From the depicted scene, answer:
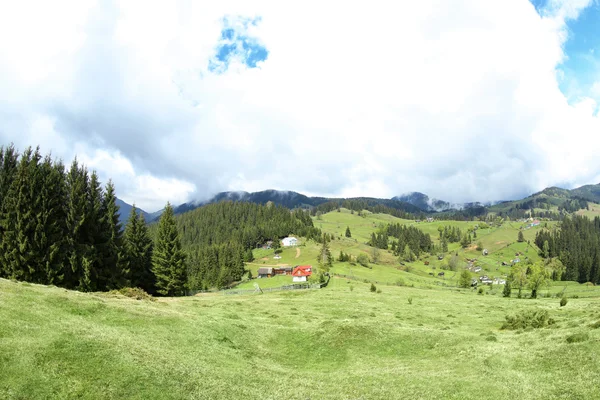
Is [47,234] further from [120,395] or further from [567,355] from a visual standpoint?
[567,355]

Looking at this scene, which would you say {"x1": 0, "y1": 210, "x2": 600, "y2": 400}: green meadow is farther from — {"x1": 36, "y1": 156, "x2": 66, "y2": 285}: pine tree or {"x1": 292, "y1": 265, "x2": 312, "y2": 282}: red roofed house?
{"x1": 292, "y1": 265, "x2": 312, "y2": 282}: red roofed house

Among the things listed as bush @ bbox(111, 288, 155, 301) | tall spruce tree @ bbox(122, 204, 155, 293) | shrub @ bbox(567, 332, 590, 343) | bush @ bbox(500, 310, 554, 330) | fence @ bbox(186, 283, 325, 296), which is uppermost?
tall spruce tree @ bbox(122, 204, 155, 293)

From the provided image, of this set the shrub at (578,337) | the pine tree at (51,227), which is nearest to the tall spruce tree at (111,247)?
the pine tree at (51,227)

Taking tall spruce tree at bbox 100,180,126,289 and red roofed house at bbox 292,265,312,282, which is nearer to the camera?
tall spruce tree at bbox 100,180,126,289

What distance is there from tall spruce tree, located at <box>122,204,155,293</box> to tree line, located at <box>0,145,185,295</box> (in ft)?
3.65

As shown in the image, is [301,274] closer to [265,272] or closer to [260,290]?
[265,272]

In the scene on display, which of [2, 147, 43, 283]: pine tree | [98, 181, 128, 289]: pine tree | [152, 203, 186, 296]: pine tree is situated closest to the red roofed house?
[152, 203, 186, 296]: pine tree

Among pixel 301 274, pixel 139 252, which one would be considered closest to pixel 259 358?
pixel 139 252

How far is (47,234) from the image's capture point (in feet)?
174

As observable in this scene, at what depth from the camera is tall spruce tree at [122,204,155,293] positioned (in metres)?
74.4

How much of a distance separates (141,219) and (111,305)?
52.0 metres

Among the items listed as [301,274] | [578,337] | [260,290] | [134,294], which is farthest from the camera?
[301,274]

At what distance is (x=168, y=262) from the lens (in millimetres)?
75812

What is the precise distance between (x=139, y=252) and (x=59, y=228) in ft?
77.3
